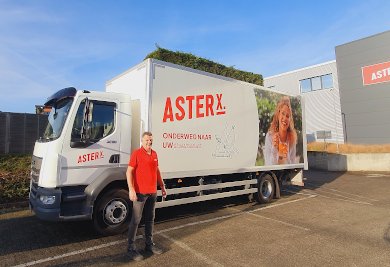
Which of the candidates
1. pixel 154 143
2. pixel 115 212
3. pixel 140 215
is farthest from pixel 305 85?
pixel 140 215

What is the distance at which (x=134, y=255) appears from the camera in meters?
4.97

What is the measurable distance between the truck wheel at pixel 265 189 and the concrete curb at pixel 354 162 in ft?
45.7

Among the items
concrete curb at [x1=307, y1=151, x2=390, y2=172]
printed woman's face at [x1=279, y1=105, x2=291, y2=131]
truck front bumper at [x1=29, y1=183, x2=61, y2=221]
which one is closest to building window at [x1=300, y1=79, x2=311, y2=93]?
concrete curb at [x1=307, y1=151, x2=390, y2=172]

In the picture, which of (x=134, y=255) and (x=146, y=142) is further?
(x=146, y=142)

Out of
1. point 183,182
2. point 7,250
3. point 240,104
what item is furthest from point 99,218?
point 240,104

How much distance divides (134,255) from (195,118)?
3652mm

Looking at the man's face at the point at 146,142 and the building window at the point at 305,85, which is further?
the building window at the point at 305,85

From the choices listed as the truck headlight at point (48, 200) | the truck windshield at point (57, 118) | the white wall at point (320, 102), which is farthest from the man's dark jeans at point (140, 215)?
the white wall at point (320, 102)

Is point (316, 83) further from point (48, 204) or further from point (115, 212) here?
point (48, 204)

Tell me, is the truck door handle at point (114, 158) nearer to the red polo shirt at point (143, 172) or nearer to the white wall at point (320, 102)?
the red polo shirt at point (143, 172)

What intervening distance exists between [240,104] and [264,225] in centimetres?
338

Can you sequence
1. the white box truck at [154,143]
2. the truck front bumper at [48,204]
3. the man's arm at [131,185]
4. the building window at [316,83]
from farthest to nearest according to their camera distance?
the building window at [316,83] < the white box truck at [154,143] < the truck front bumper at [48,204] < the man's arm at [131,185]

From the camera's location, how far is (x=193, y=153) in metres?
7.63

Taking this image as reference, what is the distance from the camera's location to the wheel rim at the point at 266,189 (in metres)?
9.97
